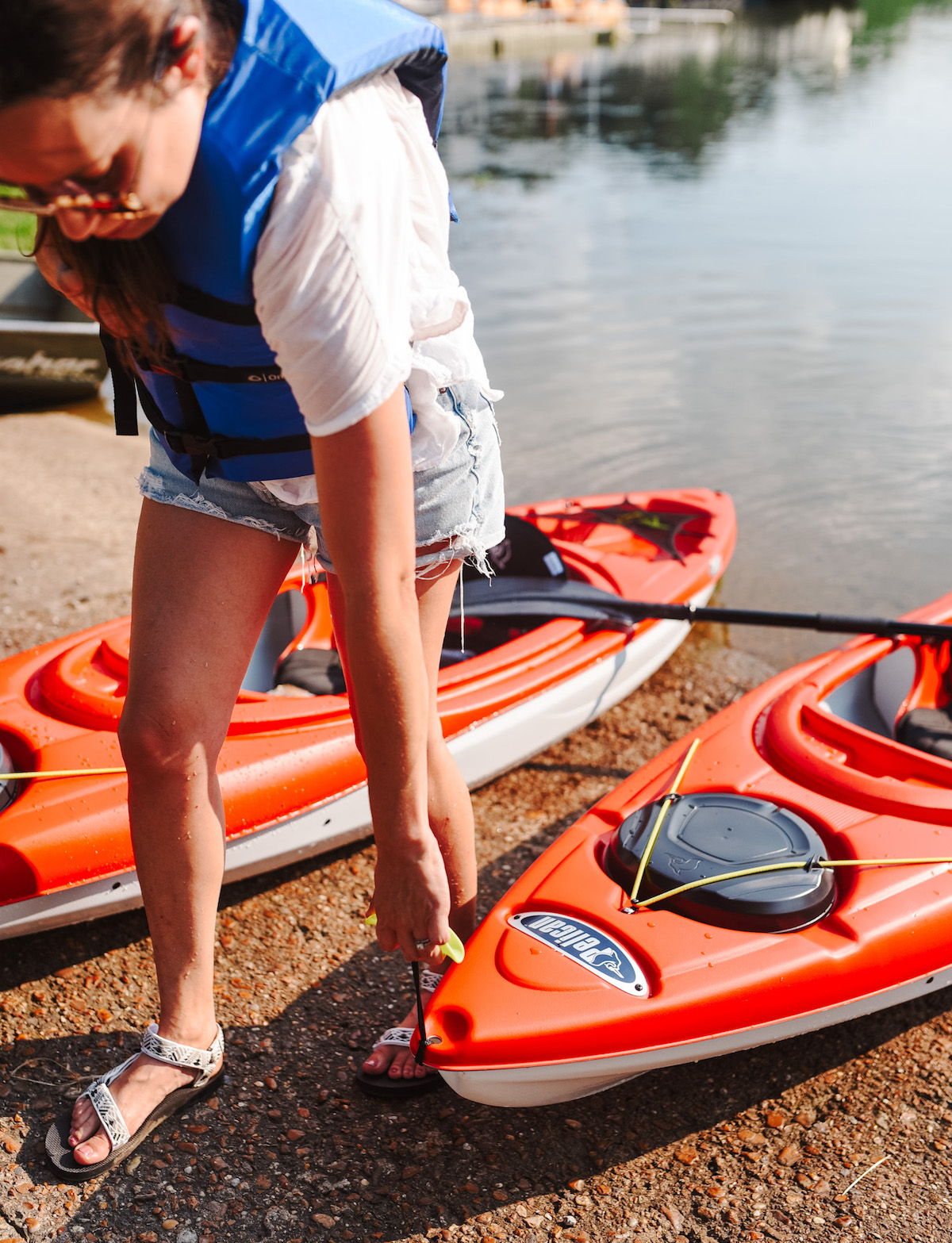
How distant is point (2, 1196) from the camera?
173 cm

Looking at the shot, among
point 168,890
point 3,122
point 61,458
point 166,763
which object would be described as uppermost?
point 3,122

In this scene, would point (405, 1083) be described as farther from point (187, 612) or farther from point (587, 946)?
point (187, 612)

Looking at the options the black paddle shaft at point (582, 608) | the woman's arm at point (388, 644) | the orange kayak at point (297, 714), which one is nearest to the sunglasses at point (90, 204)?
the woman's arm at point (388, 644)

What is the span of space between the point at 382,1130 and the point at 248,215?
1566mm

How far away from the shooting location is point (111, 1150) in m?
1.72

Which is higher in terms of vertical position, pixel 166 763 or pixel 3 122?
pixel 3 122

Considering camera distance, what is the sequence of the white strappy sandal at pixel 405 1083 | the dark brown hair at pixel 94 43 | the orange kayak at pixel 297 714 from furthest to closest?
the orange kayak at pixel 297 714
the white strappy sandal at pixel 405 1083
the dark brown hair at pixel 94 43

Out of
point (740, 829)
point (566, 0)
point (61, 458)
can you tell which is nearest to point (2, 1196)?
point (740, 829)

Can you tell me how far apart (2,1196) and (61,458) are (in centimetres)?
452

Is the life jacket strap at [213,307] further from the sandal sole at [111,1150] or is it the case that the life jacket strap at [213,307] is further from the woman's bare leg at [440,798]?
the sandal sole at [111,1150]

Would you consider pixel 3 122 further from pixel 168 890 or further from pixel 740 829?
pixel 740 829

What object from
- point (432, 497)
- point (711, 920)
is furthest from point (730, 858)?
point (432, 497)

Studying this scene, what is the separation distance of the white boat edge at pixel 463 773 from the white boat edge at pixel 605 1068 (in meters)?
0.84

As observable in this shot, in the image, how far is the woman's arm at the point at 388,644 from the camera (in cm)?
110
